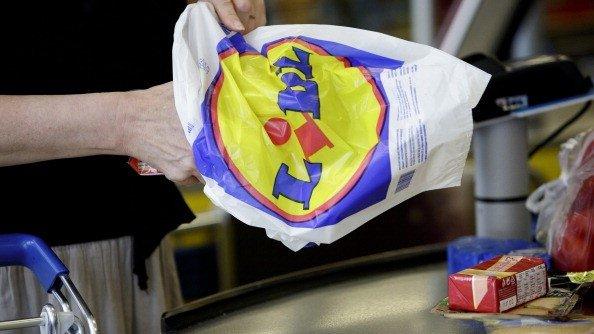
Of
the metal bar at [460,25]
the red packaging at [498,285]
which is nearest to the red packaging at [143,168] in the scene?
the red packaging at [498,285]

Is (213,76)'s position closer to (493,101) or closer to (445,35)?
(493,101)

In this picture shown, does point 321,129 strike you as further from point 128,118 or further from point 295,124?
point 128,118

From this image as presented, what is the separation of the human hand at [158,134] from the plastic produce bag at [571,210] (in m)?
0.50

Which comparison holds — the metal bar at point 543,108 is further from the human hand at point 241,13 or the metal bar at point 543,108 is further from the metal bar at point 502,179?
the human hand at point 241,13

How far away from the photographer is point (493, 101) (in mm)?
1377

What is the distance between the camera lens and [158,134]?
1.03m

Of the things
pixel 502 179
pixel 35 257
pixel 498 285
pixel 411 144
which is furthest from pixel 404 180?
pixel 502 179

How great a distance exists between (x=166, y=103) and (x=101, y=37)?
0.33 metres

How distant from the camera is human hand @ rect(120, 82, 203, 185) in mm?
1015

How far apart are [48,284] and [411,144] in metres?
0.41

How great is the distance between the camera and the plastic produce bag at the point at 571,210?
47.4 inches

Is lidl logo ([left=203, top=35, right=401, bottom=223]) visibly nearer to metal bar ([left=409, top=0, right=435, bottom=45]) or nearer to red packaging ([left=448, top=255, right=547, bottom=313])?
red packaging ([left=448, top=255, right=547, bottom=313])

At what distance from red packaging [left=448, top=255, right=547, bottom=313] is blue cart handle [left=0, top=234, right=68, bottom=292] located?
17.1 inches

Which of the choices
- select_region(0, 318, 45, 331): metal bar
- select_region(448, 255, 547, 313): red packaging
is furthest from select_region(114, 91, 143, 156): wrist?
select_region(448, 255, 547, 313): red packaging
